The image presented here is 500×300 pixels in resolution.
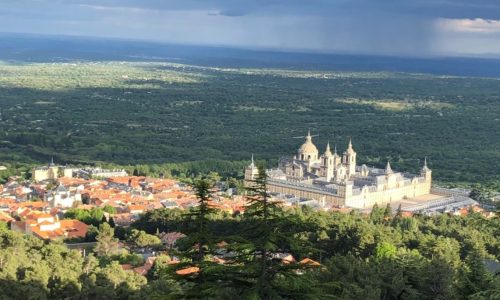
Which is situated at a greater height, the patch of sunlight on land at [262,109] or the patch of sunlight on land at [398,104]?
the patch of sunlight on land at [398,104]

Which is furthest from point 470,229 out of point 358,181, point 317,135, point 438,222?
point 317,135

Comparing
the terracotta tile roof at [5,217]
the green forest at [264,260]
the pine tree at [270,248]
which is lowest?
the terracotta tile roof at [5,217]

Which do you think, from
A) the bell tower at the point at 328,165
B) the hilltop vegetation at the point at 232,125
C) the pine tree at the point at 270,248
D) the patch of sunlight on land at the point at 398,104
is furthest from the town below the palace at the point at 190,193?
the patch of sunlight on land at the point at 398,104

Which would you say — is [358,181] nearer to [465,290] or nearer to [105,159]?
[105,159]

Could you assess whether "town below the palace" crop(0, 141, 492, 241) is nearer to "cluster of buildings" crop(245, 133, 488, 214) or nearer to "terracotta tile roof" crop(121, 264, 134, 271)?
"cluster of buildings" crop(245, 133, 488, 214)

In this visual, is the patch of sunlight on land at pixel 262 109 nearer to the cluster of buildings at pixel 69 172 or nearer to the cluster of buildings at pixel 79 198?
the cluster of buildings at pixel 69 172

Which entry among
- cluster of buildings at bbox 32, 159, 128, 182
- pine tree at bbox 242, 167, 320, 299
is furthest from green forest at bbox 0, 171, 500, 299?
cluster of buildings at bbox 32, 159, 128, 182
